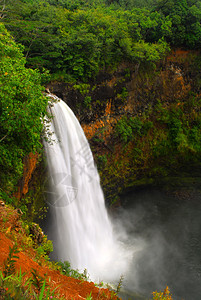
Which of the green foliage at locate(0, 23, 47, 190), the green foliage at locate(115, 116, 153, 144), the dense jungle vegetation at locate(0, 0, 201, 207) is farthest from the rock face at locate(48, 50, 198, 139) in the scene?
the green foliage at locate(0, 23, 47, 190)

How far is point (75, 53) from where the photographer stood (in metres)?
12.9

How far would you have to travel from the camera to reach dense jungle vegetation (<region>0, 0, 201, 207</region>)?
670 centimetres

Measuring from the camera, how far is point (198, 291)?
397 inches

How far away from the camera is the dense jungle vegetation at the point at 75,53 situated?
670 centimetres

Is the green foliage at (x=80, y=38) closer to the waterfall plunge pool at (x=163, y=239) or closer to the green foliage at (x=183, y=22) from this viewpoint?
the green foliage at (x=183, y=22)

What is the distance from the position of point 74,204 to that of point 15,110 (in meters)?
5.95

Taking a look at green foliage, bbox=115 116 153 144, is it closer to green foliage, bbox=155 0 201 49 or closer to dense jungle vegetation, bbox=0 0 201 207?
dense jungle vegetation, bbox=0 0 201 207

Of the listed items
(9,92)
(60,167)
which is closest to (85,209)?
(60,167)

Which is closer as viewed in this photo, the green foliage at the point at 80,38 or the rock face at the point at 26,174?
the rock face at the point at 26,174

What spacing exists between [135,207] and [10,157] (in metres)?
11.5

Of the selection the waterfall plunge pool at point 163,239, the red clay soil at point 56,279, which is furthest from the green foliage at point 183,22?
the red clay soil at point 56,279

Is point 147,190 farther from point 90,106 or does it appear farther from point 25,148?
point 25,148

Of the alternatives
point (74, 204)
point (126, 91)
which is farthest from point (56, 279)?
point (126, 91)

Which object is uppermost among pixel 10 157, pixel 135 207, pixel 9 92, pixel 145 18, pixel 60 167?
pixel 145 18
